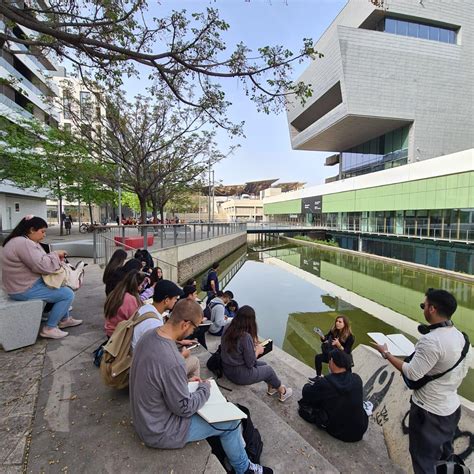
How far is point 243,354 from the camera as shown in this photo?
3365 millimetres

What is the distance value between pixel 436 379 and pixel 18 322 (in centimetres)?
418

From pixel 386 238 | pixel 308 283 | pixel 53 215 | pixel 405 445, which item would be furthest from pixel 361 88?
pixel 53 215

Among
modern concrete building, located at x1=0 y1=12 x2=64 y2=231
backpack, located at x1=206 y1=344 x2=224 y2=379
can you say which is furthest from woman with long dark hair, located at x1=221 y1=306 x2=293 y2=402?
modern concrete building, located at x1=0 y1=12 x2=64 y2=231

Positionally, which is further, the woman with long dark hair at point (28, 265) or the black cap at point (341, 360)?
the woman with long dark hair at point (28, 265)

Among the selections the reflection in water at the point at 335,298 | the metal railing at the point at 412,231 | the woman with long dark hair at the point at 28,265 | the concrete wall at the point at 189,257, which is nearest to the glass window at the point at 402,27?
the metal railing at the point at 412,231

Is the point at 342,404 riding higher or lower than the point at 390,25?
lower

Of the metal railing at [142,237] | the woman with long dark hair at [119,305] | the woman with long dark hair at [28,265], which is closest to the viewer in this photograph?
the woman with long dark hair at [119,305]

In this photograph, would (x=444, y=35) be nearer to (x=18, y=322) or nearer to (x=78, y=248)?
(x=78, y=248)

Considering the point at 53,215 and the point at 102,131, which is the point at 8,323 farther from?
the point at 53,215

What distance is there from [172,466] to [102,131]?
56.0ft

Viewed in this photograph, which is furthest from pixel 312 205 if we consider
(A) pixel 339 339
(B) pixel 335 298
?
(A) pixel 339 339

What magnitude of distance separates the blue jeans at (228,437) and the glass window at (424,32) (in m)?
37.0

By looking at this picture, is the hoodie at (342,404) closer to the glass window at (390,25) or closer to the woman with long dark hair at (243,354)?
the woman with long dark hair at (243,354)

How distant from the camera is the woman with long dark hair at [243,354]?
3.35 m
